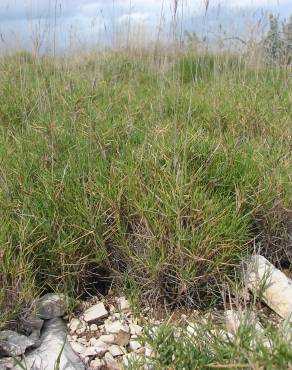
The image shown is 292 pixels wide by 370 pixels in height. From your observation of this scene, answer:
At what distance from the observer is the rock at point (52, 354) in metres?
1.70

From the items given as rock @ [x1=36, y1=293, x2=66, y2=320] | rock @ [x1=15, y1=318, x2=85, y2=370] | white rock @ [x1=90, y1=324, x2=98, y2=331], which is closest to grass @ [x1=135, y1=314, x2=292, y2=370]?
rock @ [x1=15, y1=318, x2=85, y2=370]

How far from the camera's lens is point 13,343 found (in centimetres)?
175

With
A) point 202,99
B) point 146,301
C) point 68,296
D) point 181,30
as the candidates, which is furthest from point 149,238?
point 202,99

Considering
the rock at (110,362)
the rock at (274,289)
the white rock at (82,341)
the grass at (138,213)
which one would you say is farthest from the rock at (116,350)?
the rock at (274,289)

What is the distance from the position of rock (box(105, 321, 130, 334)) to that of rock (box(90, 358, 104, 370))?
0.15 metres

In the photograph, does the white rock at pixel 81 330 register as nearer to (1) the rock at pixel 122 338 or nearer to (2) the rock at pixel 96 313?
(2) the rock at pixel 96 313

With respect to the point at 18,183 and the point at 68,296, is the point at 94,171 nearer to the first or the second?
the point at 18,183

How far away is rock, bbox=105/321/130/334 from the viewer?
6.29 feet

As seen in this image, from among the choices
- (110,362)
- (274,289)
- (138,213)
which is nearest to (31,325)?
(110,362)

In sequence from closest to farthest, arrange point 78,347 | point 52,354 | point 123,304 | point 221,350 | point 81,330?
1. point 221,350
2. point 52,354
3. point 78,347
4. point 81,330
5. point 123,304

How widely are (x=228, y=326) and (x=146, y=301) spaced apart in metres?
0.50

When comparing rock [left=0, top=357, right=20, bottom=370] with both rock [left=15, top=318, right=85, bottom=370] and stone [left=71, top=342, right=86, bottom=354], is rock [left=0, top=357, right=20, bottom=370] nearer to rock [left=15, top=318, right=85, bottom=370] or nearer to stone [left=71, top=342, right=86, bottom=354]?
rock [left=15, top=318, right=85, bottom=370]

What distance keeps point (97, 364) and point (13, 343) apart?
316 mm

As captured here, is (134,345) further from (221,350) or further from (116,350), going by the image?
(221,350)
